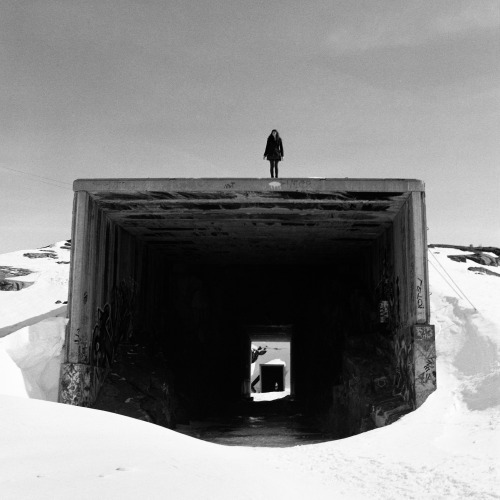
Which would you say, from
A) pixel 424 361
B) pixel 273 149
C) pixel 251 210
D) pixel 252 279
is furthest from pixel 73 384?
pixel 252 279

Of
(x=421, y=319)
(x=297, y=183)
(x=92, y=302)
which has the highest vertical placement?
(x=297, y=183)

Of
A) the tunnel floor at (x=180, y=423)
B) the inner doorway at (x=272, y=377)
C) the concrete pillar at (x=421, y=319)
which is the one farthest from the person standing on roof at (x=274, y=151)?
the inner doorway at (x=272, y=377)

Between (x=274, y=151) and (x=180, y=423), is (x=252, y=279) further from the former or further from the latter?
(x=274, y=151)

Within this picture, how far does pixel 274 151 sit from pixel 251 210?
146 centimetres

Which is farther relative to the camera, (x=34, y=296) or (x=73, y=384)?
(x=34, y=296)

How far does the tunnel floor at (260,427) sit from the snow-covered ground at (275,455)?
3.23m

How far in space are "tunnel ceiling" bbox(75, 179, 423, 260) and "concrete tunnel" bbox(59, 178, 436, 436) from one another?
0.03m

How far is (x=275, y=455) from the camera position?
408 inches

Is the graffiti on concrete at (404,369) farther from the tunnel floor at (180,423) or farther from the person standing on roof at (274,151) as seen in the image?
the person standing on roof at (274,151)

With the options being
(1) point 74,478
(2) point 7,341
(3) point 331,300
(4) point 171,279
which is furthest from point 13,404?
(3) point 331,300

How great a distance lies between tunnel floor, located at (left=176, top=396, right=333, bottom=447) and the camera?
1473 cm

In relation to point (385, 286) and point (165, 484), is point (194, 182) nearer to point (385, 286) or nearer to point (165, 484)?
point (385, 286)

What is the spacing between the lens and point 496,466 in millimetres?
8125

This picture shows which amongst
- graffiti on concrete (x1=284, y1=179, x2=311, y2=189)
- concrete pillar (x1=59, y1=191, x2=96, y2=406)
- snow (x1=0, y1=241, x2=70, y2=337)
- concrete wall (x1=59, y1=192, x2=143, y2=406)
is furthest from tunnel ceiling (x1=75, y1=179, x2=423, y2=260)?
snow (x1=0, y1=241, x2=70, y2=337)
